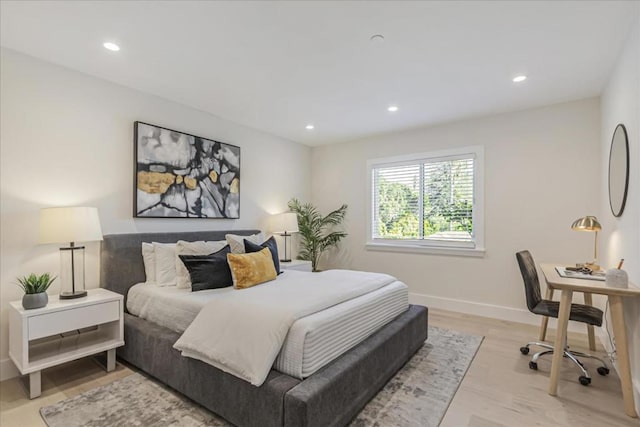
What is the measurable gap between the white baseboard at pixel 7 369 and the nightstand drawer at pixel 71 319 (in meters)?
0.62

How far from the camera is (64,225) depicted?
7.99ft

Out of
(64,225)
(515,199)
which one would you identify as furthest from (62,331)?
(515,199)

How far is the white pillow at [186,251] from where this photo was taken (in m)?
2.89

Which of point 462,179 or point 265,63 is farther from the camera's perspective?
point 462,179

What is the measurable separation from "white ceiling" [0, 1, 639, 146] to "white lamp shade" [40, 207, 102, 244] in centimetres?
130

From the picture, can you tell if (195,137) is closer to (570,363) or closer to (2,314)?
(2,314)

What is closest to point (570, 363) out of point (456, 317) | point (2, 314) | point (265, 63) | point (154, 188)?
point (456, 317)

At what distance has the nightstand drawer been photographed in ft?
7.29

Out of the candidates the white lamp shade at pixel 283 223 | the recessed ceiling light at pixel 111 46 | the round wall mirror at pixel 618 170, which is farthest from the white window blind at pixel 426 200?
the recessed ceiling light at pixel 111 46

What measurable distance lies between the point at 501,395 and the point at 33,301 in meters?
3.47

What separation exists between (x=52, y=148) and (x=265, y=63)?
1995mm

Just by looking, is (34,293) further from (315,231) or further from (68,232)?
(315,231)

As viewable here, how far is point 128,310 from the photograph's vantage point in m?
2.97

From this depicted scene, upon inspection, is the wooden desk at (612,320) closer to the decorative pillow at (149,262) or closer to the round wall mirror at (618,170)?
the round wall mirror at (618,170)
